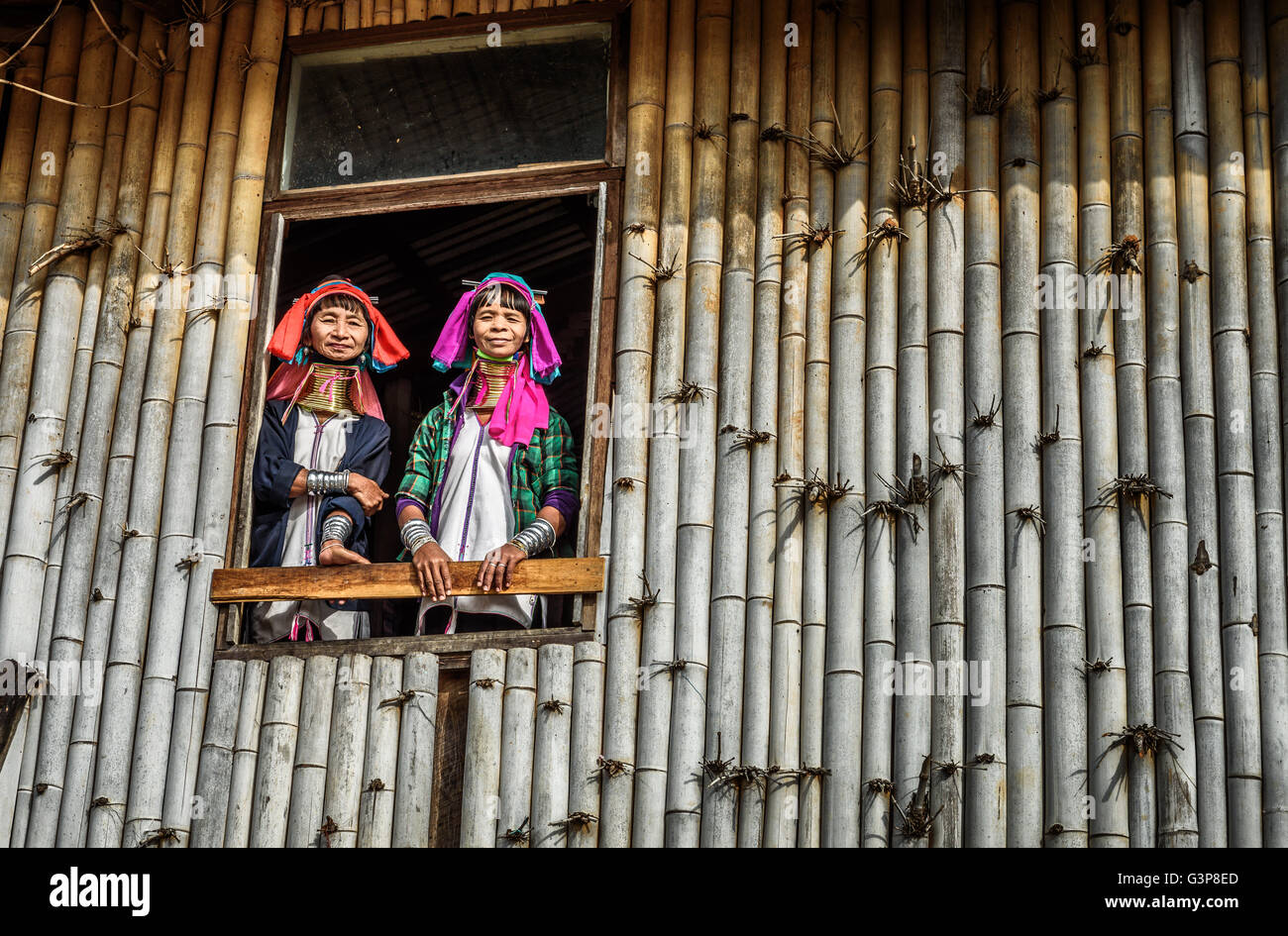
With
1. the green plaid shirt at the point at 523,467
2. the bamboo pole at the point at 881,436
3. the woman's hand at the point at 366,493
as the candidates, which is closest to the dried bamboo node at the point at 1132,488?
the bamboo pole at the point at 881,436

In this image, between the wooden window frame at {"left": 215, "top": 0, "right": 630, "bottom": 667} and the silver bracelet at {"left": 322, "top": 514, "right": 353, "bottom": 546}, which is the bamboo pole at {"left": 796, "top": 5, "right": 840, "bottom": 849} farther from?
the silver bracelet at {"left": 322, "top": 514, "right": 353, "bottom": 546}

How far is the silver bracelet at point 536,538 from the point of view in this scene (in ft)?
28.8

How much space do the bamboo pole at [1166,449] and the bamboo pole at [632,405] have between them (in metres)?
2.24

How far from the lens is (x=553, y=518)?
29.2 feet

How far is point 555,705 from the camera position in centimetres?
826

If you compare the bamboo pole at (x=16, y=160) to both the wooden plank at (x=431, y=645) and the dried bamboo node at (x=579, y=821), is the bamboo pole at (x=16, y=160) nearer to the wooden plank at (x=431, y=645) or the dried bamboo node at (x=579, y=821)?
the wooden plank at (x=431, y=645)

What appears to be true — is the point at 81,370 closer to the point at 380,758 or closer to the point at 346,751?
the point at 346,751

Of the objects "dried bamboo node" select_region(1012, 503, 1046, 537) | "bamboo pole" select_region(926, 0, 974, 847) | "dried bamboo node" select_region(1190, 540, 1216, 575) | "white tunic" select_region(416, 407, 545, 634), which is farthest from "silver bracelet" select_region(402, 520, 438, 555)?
"dried bamboo node" select_region(1190, 540, 1216, 575)

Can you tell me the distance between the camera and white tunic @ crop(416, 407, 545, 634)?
345 inches

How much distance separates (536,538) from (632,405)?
77 centimetres

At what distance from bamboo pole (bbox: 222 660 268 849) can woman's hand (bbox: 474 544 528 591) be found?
108cm

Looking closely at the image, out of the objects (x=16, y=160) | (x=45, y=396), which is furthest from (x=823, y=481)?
(x=16, y=160)
